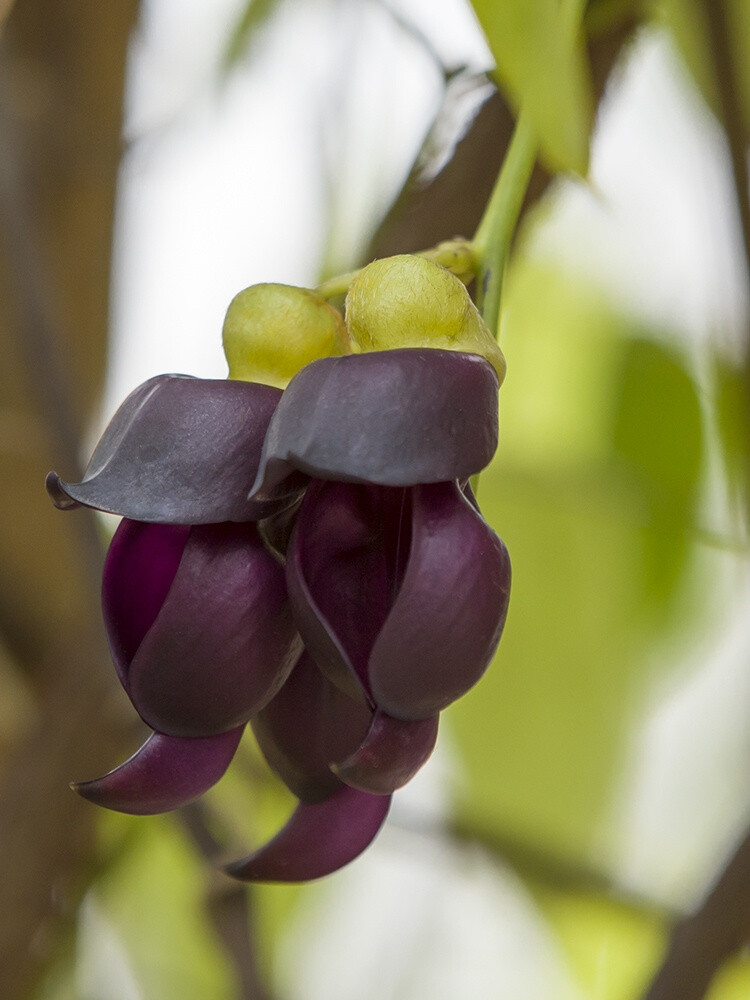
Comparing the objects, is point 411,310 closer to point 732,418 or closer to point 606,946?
point 732,418

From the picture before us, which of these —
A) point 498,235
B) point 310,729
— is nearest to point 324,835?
point 310,729

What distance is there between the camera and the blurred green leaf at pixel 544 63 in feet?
0.86

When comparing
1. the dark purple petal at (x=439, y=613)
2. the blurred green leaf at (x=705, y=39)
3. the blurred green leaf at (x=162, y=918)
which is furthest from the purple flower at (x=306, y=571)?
the blurred green leaf at (x=162, y=918)

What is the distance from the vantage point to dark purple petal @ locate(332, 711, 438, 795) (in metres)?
0.19

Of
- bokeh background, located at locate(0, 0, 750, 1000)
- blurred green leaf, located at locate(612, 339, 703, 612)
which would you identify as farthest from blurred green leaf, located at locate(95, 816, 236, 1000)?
blurred green leaf, located at locate(612, 339, 703, 612)

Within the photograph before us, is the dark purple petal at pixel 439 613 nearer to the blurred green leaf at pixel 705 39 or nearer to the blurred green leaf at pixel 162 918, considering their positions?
the blurred green leaf at pixel 705 39

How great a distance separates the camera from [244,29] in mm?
621

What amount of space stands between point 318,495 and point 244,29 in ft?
1.60

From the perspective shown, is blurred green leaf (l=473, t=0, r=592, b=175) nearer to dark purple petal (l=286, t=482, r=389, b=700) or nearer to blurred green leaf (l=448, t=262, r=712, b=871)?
dark purple petal (l=286, t=482, r=389, b=700)

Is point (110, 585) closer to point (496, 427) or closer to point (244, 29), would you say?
point (496, 427)

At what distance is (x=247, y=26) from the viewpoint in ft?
2.03

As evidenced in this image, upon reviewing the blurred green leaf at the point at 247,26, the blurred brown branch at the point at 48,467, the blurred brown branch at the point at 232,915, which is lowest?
the blurred brown branch at the point at 232,915

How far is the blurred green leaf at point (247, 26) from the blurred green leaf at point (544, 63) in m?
0.38

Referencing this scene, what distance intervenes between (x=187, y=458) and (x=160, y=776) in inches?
2.3
